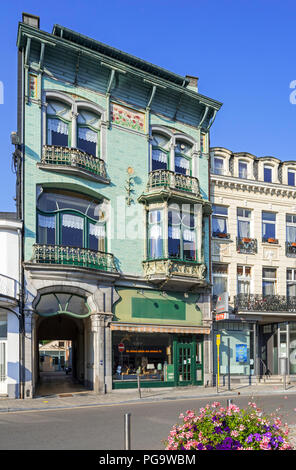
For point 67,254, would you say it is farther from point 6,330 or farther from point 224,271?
point 224,271

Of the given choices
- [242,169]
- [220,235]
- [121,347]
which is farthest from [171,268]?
[242,169]

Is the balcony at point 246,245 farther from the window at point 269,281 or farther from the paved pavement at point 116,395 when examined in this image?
the paved pavement at point 116,395

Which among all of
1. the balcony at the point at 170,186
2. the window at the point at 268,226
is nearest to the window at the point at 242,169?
the window at the point at 268,226

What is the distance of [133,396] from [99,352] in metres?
2.57

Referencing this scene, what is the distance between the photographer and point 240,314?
1185 inches

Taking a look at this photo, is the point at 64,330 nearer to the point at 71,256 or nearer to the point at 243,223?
the point at 71,256

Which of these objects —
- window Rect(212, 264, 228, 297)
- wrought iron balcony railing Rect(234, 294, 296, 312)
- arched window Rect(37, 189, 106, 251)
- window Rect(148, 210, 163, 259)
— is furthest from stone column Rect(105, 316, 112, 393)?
wrought iron balcony railing Rect(234, 294, 296, 312)

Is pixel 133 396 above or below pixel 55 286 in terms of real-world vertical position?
below

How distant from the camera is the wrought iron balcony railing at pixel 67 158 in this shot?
2367cm

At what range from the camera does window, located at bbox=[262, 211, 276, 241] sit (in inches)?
1283

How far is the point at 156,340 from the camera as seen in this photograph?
26250mm

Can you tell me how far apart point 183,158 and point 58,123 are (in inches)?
313
